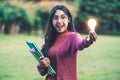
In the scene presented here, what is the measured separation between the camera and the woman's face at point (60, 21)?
15.2 ft

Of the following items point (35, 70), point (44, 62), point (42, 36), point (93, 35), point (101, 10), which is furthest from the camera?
point (101, 10)

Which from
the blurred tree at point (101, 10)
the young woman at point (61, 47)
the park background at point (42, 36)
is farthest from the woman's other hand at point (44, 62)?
the blurred tree at point (101, 10)

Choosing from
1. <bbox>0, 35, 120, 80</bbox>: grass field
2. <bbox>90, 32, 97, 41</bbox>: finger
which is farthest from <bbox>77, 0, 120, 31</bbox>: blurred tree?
<bbox>90, 32, 97, 41</bbox>: finger

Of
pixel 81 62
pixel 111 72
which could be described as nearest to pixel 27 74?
pixel 111 72

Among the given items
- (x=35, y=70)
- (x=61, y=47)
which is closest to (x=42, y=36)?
(x=61, y=47)

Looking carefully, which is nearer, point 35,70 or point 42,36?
point 42,36

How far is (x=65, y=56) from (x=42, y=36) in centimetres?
66

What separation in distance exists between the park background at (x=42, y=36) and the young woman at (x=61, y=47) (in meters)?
0.89

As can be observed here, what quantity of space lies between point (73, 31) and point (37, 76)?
628cm

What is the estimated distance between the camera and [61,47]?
454 centimetres

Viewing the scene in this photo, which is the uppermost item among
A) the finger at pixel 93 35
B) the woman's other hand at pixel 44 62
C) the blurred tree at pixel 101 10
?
the finger at pixel 93 35

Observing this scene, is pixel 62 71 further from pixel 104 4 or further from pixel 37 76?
pixel 104 4

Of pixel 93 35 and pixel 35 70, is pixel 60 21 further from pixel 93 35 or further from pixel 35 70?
pixel 35 70

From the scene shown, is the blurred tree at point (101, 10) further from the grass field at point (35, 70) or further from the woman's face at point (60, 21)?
the woman's face at point (60, 21)
